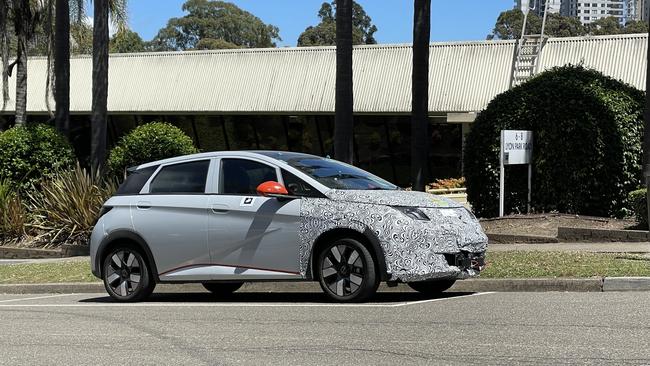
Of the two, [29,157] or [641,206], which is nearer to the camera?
[641,206]

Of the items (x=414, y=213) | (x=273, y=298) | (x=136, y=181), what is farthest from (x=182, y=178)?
(x=414, y=213)

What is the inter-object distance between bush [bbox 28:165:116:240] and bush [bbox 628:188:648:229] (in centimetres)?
1046

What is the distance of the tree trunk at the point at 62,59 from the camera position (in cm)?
2338

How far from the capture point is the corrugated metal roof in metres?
29.6

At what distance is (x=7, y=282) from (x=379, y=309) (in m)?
7.29

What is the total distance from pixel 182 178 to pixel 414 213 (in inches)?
122

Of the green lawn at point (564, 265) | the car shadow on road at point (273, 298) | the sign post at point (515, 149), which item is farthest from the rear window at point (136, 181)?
the sign post at point (515, 149)

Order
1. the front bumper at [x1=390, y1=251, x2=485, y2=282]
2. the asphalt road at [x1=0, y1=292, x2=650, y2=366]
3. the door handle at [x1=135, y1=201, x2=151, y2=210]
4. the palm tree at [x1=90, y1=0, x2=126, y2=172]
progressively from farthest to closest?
1. the palm tree at [x1=90, y1=0, x2=126, y2=172]
2. the door handle at [x1=135, y1=201, x2=151, y2=210]
3. the front bumper at [x1=390, y1=251, x2=485, y2=282]
4. the asphalt road at [x1=0, y1=292, x2=650, y2=366]

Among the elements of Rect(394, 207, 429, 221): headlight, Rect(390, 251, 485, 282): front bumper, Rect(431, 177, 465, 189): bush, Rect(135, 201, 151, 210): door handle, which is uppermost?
Rect(394, 207, 429, 221): headlight

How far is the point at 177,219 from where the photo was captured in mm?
11719

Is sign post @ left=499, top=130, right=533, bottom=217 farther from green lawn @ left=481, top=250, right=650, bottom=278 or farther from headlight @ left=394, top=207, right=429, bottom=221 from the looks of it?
headlight @ left=394, top=207, right=429, bottom=221

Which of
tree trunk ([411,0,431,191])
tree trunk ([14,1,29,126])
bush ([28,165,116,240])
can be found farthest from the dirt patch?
tree trunk ([14,1,29,126])

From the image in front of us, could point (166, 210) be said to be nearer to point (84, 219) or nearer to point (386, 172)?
point (84, 219)

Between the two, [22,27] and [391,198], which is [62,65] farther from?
[391,198]
